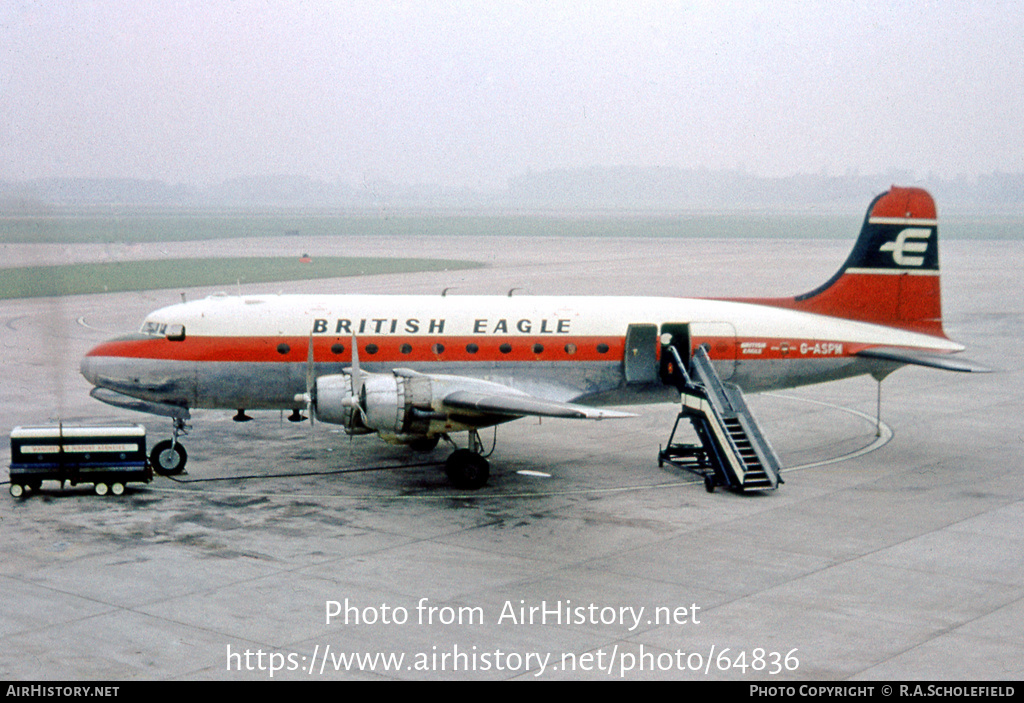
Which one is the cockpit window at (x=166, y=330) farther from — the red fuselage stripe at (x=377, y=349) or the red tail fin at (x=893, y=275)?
the red tail fin at (x=893, y=275)

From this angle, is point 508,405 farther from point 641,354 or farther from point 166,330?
point 166,330

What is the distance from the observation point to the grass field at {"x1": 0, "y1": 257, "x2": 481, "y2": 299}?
227 ft

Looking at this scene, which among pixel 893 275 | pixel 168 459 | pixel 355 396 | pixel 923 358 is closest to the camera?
pixel 355 396

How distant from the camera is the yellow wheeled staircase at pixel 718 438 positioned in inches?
911

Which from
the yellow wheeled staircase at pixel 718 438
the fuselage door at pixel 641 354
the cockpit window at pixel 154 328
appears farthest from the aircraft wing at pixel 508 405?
the cockpit window at pixel 154 328

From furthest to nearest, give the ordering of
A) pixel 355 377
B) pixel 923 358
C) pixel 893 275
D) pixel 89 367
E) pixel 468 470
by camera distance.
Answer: pixel 893 275 → pixel 923 358 → pixel 89 367 → pixel 468 470 → pixel 355 377

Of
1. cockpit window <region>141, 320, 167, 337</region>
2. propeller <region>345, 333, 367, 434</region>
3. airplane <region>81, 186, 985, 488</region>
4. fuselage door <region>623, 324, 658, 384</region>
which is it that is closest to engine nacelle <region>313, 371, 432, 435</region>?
propeller <region>345, 333, 367, 434</region>

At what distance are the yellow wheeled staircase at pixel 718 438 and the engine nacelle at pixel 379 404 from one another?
19.8ft

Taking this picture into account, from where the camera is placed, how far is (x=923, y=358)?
25.9 metres

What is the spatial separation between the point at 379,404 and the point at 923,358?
1325 cm

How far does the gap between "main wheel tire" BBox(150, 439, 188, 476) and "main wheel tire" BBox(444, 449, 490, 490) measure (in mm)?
6203

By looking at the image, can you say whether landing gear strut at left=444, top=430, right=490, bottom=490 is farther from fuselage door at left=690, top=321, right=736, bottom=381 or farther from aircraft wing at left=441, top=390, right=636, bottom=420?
fuselage door at left=690, top=321, right=736, bottom=381

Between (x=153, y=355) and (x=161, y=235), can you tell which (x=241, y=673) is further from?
(x=161, y=235)

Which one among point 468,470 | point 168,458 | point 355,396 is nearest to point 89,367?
point 168,458
